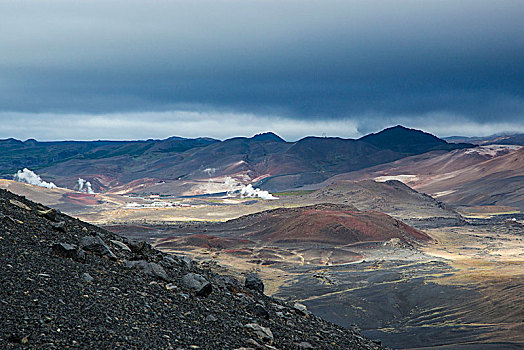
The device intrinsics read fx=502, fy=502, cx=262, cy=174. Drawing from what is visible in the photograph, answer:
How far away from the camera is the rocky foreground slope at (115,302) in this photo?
982 centimetres

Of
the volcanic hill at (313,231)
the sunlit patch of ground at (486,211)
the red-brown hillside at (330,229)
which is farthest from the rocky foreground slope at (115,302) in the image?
the sunlit patch of ground at (486,211)

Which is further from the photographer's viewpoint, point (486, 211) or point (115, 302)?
point (486, 211)

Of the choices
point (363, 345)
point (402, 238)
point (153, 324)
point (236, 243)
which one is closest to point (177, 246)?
point (236, 243)

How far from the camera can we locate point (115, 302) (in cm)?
1166

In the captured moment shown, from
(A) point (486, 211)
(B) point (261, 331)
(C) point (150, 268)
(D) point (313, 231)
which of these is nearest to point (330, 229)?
(D) point (313, 231)

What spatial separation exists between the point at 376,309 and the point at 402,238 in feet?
162

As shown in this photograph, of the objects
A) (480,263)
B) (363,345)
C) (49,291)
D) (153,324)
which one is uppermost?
(49,291)

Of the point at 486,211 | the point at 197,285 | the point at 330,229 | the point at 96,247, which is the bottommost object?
the point at 486,211

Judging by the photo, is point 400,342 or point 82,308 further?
point 400,342

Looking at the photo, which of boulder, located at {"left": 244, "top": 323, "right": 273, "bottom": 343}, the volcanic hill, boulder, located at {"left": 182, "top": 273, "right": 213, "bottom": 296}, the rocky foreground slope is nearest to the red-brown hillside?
the volcanic hill

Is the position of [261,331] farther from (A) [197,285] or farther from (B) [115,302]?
(B) [115,302]

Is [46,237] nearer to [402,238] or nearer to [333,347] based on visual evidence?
[333,347]

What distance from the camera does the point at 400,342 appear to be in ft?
94.9

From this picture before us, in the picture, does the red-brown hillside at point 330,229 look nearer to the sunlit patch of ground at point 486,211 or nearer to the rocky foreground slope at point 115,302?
the sunlit patch of ground at point 486,211
